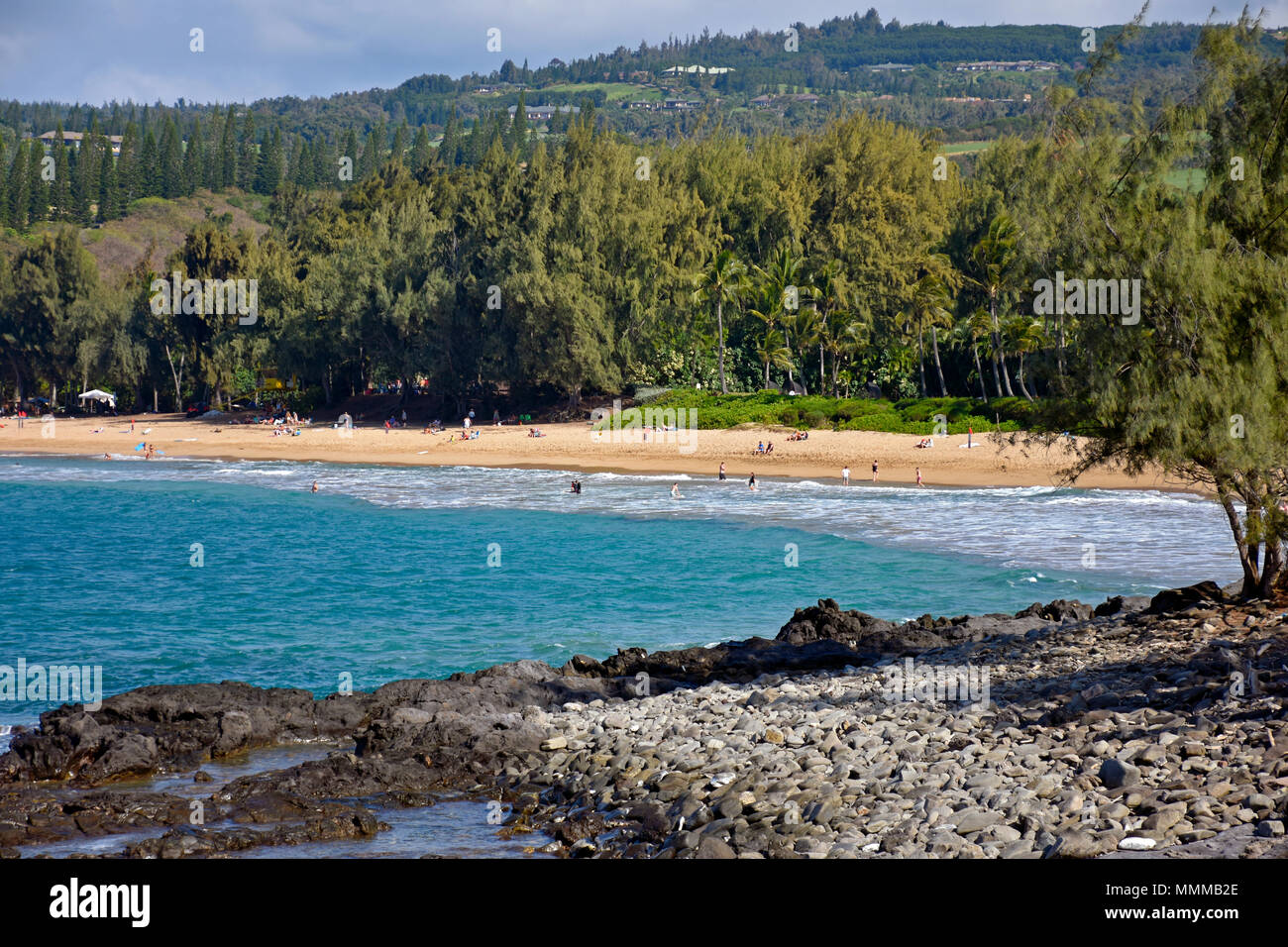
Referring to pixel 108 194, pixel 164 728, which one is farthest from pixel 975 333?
pixel 108 194

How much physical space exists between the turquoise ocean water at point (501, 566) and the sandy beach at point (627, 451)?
2.51 meters

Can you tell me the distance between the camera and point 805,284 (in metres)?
62.9

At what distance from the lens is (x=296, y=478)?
5322 centimetres

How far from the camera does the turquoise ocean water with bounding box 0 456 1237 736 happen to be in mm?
22547

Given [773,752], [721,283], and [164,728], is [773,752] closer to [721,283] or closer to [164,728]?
[164,728]

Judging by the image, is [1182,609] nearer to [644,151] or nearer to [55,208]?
[644,151]

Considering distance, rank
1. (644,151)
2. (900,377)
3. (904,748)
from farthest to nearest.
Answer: (644,151) < (900,377) < (904,748)

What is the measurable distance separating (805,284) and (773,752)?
5232cm

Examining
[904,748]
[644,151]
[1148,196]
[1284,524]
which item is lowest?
[904,748]

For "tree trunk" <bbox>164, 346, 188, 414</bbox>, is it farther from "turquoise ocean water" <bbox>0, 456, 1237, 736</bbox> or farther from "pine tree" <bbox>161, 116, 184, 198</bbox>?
"pine tree" <bbox>161, 116, 184, 198</bbox>

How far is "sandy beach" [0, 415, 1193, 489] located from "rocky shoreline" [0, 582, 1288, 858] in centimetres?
2447

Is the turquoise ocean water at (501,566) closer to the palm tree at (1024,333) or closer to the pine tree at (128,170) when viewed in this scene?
Answer: the palm tree at (1024,333)

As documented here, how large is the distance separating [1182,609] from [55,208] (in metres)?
150
